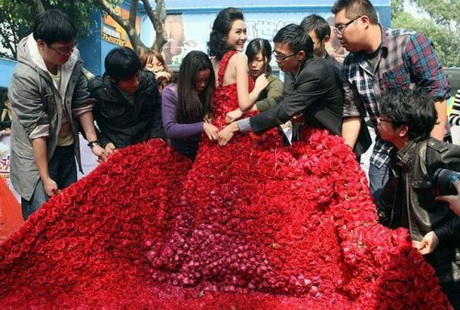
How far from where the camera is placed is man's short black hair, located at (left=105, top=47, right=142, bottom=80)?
11.5 ft

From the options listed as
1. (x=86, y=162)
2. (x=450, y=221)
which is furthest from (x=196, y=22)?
(x=450, y=221)

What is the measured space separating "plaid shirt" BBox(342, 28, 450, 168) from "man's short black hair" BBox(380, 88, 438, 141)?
1.03 ft

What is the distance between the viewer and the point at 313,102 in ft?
11.0

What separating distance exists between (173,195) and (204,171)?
309mm

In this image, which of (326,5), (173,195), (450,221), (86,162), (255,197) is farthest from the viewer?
(326,5)

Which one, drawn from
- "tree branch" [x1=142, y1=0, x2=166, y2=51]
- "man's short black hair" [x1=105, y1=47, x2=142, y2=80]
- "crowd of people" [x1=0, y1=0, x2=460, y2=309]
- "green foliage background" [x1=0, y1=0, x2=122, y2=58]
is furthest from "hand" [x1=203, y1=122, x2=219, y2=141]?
"green foliage background" [x1=0, y1=0, x2=122, y2=58]

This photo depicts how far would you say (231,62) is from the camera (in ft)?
11.6

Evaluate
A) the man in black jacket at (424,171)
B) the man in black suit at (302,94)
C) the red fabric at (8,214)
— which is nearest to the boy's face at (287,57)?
the man in black suit at (302,94)

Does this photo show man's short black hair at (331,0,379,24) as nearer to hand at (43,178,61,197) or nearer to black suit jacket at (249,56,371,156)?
black suit jacket at (249,56,371,156)

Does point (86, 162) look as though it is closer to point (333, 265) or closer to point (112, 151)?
point (112, 151)

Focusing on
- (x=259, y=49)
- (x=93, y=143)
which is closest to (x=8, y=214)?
(x=93, y=143)

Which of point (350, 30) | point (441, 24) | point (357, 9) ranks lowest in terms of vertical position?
point (441, 24)

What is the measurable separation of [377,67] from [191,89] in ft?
3.71

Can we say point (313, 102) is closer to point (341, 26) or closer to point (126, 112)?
point (341, 26)
